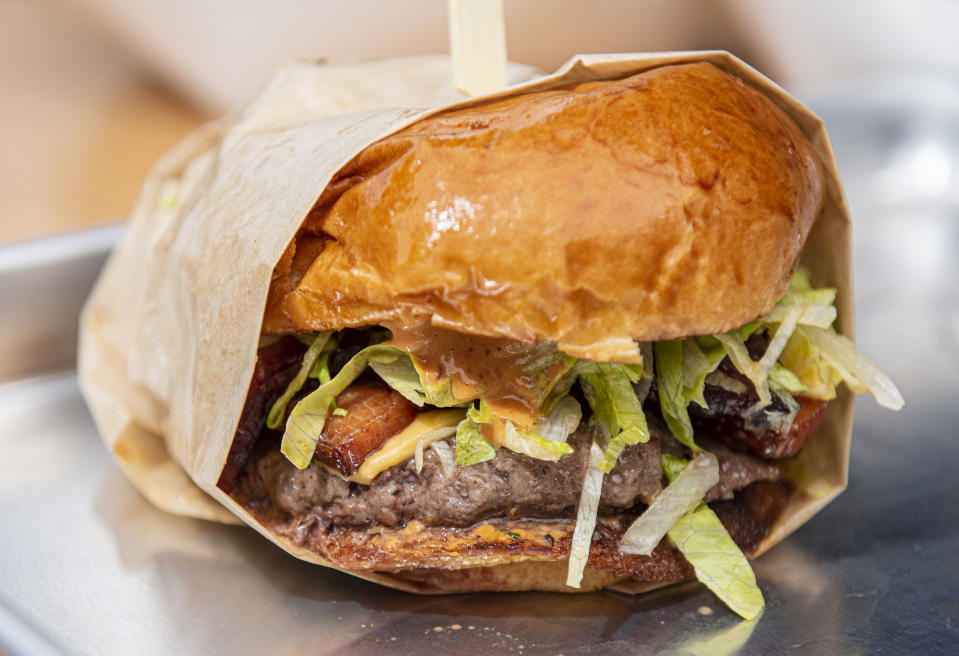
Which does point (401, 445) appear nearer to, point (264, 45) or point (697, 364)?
point (697, 364)

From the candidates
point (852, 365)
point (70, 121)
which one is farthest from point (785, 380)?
point (70, 121)

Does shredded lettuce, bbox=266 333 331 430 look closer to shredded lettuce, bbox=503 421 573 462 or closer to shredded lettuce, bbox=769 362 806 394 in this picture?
shredded lettuce, bbox=503 421 573 462

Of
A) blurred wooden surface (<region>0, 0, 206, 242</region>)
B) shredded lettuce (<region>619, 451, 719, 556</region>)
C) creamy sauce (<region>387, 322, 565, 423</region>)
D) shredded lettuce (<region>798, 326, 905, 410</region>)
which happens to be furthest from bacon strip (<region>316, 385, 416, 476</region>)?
blurred wooden surface (<region>0, 0, 206, 242</region>)

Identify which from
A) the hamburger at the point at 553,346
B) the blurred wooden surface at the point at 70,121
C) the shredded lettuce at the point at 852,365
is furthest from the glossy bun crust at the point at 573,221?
the blurred wooden surface at the point at 70,121

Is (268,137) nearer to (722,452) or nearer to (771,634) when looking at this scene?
(722,452)

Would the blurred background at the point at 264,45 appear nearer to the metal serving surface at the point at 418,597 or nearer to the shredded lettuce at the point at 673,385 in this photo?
the metal serving surface at the point at 418,597

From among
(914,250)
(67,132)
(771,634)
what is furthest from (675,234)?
(67,132)
